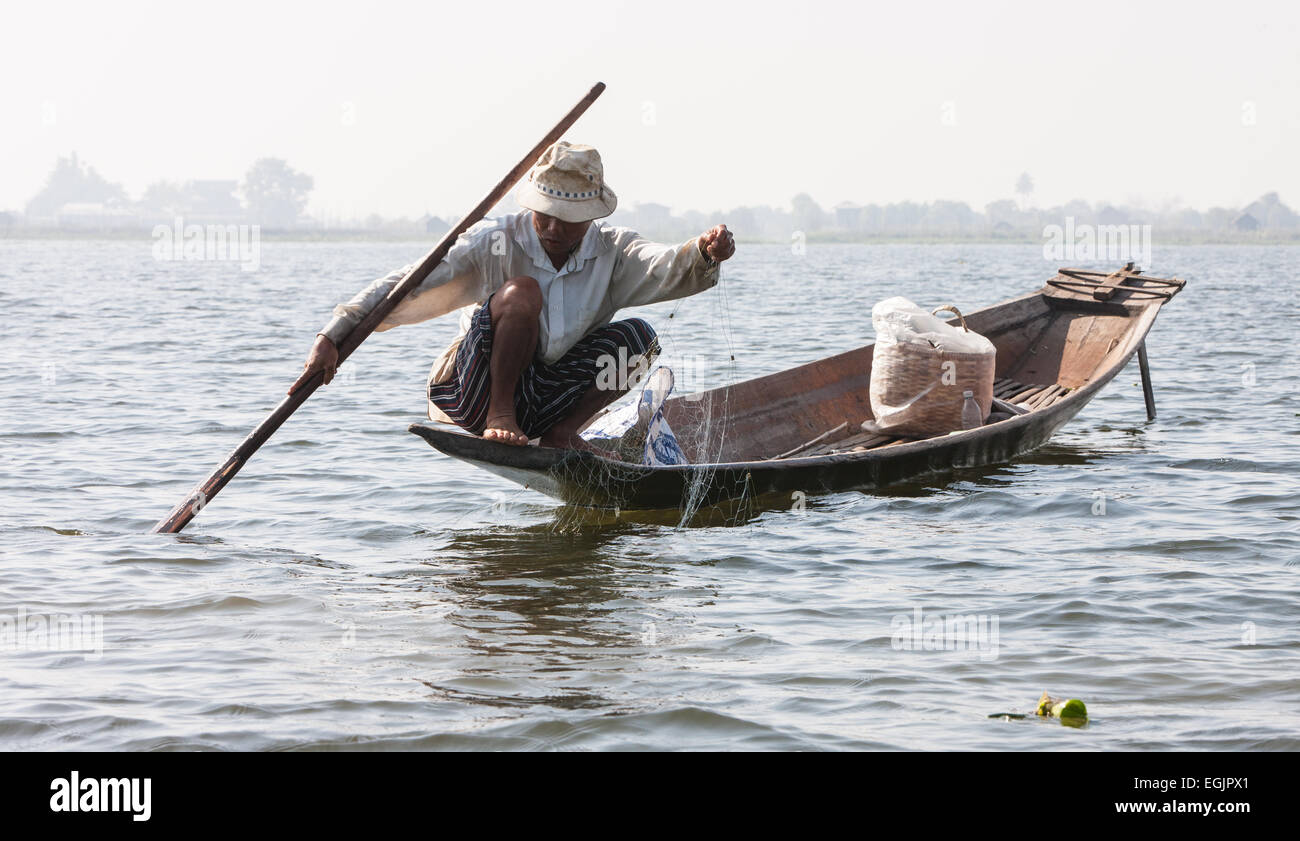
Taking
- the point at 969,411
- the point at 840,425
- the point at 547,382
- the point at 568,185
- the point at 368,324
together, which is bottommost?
the point at 840,425

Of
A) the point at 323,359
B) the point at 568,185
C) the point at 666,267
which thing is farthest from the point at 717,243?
the point at 323,359

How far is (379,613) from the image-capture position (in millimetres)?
4453

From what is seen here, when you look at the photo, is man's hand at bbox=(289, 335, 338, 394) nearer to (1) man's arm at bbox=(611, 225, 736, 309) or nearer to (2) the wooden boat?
(2) the wooden boat

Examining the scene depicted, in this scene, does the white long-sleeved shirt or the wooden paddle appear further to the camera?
the white long-sleeved shirt

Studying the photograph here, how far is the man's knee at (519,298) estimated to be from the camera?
4816mm

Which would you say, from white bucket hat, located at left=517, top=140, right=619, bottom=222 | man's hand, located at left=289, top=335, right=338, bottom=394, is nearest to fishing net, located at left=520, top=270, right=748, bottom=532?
white bucket hat, located at left=517, top=140, right=619, bottom=222

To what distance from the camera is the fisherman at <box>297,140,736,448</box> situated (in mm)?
4789

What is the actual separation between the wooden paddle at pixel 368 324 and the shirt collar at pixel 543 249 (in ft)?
0.47

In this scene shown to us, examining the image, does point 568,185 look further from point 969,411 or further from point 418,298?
point 969,411

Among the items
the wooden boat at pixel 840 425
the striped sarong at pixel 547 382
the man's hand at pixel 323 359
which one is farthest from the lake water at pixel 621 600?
the man's hand at pixel 323 359

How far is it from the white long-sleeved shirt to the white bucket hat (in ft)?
0.75

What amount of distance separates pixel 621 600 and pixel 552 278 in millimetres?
1251

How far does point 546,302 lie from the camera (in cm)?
502
